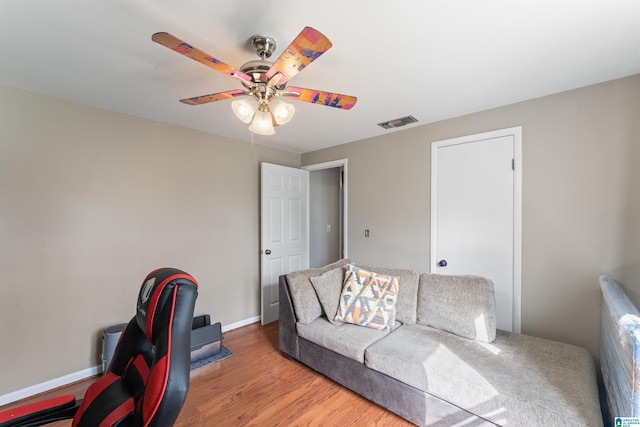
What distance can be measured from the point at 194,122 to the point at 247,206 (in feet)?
3.77

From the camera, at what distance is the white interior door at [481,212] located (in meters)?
2.33

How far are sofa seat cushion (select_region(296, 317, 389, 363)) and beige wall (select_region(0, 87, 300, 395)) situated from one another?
1.37 metres

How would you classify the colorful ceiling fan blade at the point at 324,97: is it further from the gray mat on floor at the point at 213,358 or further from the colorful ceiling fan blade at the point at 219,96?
the gray mat on floor at the point at 213,358

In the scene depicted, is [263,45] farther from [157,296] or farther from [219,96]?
[157,296]

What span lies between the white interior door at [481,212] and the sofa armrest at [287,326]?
4.96ft

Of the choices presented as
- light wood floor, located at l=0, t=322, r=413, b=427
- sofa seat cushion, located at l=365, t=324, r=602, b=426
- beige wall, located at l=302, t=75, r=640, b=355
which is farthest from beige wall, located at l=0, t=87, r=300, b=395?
beige wall, located at l=302, t=75, r=640, b=355

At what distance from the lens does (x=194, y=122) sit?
2.78m

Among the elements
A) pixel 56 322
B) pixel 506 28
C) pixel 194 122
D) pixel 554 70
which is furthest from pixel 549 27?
pixel 56 322

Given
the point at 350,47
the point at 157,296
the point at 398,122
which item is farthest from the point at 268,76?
the point at 398,122

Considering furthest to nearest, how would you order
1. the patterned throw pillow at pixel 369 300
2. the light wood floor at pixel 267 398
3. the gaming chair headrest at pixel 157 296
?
the patterned throw pillow at pixel 369 300
the light wood floor at pixel 267 398
the gaming chair headrest at pixel 157 296

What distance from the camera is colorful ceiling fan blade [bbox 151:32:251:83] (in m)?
1.04

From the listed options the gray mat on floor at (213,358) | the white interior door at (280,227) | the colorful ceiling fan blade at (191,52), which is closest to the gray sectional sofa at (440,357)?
the gray mat on floor at (213,358)

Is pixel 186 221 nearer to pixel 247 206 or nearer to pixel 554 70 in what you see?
pixel 247 206

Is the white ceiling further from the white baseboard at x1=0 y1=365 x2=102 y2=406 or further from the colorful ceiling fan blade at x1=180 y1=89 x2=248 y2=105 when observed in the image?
the white baseboard at x1=0 y1=365 x2=102 y2=406
